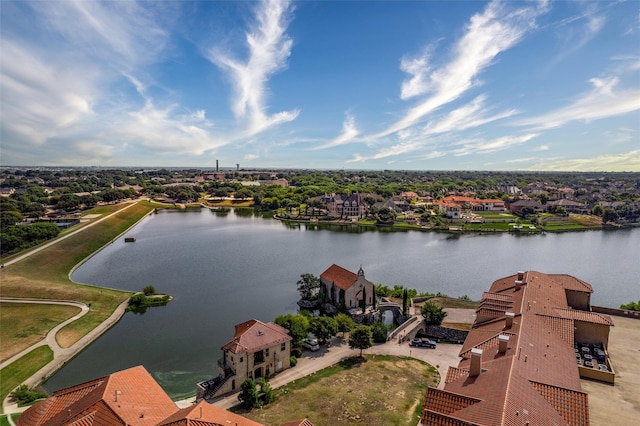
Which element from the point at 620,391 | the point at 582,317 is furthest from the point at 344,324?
the point at 620,391

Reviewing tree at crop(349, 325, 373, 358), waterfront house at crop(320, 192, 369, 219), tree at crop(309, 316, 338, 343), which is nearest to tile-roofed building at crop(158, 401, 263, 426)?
tree at crop(349, 325, 373, 358)

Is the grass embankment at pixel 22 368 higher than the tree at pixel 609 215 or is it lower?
lower

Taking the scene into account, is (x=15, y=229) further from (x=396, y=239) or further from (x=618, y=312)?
(x=618, y=312)

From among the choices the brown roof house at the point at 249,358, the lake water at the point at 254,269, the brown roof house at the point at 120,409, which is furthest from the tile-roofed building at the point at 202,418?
the lake water at the point at 254,269

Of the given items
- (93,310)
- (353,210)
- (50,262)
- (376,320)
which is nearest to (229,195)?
(353,210)

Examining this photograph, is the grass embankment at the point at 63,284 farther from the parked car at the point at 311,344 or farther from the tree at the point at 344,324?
the tree at the point at 344,324

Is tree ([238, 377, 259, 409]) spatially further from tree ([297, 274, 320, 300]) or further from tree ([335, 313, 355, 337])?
tree ([297, 274, 320, 300])
